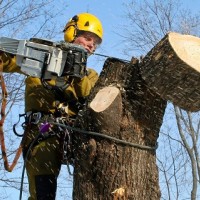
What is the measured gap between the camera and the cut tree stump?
9.08 ft

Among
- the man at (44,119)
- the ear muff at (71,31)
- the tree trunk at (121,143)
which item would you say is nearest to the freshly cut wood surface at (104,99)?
the tree trunk at (121,143)

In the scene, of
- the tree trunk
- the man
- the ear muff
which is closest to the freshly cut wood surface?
the tree trunk

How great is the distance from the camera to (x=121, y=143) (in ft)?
9.54

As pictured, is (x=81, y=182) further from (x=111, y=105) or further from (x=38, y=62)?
(x=38, y=62)

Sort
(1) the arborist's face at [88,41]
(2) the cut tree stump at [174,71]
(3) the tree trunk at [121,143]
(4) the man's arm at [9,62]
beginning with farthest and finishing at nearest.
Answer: (1) the arborist's face at [88,41]
(4) the man's arm at [9,62]
(3) the tree trunk at [121,143]
(2) the cut tree stump at [174,71]

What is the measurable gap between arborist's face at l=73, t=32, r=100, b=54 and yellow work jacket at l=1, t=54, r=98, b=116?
30cm

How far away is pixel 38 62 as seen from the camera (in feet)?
10.5

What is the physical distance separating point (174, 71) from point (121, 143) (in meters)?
0.51

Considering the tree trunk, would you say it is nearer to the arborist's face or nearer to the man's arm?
the man's arm

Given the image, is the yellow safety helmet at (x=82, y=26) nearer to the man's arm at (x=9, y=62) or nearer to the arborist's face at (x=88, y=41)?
the arborist's face at (x=88, y=41)

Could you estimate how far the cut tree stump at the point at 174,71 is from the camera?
2768 millimetres

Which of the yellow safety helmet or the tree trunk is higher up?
the yellow safety helmet

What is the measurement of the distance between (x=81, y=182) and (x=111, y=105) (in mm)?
484

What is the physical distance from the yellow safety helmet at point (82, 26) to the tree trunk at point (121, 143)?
0.99 m
